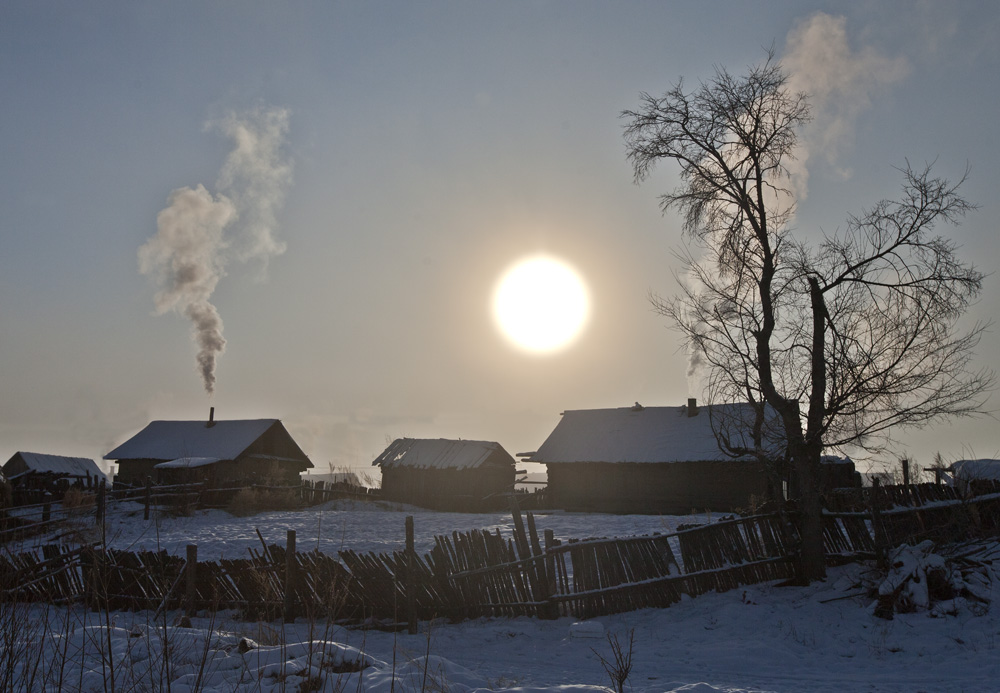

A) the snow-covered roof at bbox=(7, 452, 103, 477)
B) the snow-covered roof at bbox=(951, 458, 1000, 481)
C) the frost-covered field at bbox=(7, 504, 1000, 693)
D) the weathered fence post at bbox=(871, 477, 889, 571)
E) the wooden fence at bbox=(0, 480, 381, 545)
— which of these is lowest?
the frost-covered field at bbox=(7, 504, 1000, 693)

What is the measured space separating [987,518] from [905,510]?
2.43 meters

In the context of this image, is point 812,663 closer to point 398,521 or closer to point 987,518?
point 987,518

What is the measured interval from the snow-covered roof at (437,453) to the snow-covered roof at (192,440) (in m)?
7.69

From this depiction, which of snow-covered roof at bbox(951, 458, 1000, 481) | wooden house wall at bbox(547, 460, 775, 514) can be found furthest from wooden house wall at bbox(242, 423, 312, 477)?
snow-covered roof at bbox(951, 458, 1000, 481)

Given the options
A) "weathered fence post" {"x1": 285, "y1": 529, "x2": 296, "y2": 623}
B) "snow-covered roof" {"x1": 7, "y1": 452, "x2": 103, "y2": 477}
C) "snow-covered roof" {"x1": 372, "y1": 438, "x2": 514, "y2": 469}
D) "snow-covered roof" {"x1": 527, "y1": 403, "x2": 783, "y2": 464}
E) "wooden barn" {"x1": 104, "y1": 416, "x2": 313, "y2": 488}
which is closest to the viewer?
"weathered fence post" {"x1": 285, "y1": 529, "x2": 296, "y2": 623}

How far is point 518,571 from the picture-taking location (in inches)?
400

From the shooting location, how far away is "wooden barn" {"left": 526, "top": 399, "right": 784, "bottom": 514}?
88.9ft

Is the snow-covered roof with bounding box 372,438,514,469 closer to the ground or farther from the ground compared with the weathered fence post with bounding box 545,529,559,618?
farther from the ground

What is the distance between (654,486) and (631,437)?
9.06 ft

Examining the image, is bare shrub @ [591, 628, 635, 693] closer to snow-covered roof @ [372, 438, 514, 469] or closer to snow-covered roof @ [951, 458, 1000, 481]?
snow-covered roof @ [951, 458, 1000, 481]

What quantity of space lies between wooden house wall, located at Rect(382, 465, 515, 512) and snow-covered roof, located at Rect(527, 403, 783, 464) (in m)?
3.50

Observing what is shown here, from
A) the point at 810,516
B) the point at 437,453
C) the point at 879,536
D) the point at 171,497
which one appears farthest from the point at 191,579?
the point at 437,453

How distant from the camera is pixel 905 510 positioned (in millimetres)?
10844

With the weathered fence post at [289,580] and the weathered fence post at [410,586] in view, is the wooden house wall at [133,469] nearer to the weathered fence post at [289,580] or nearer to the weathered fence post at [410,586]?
the weathered fence post at [289,580]
